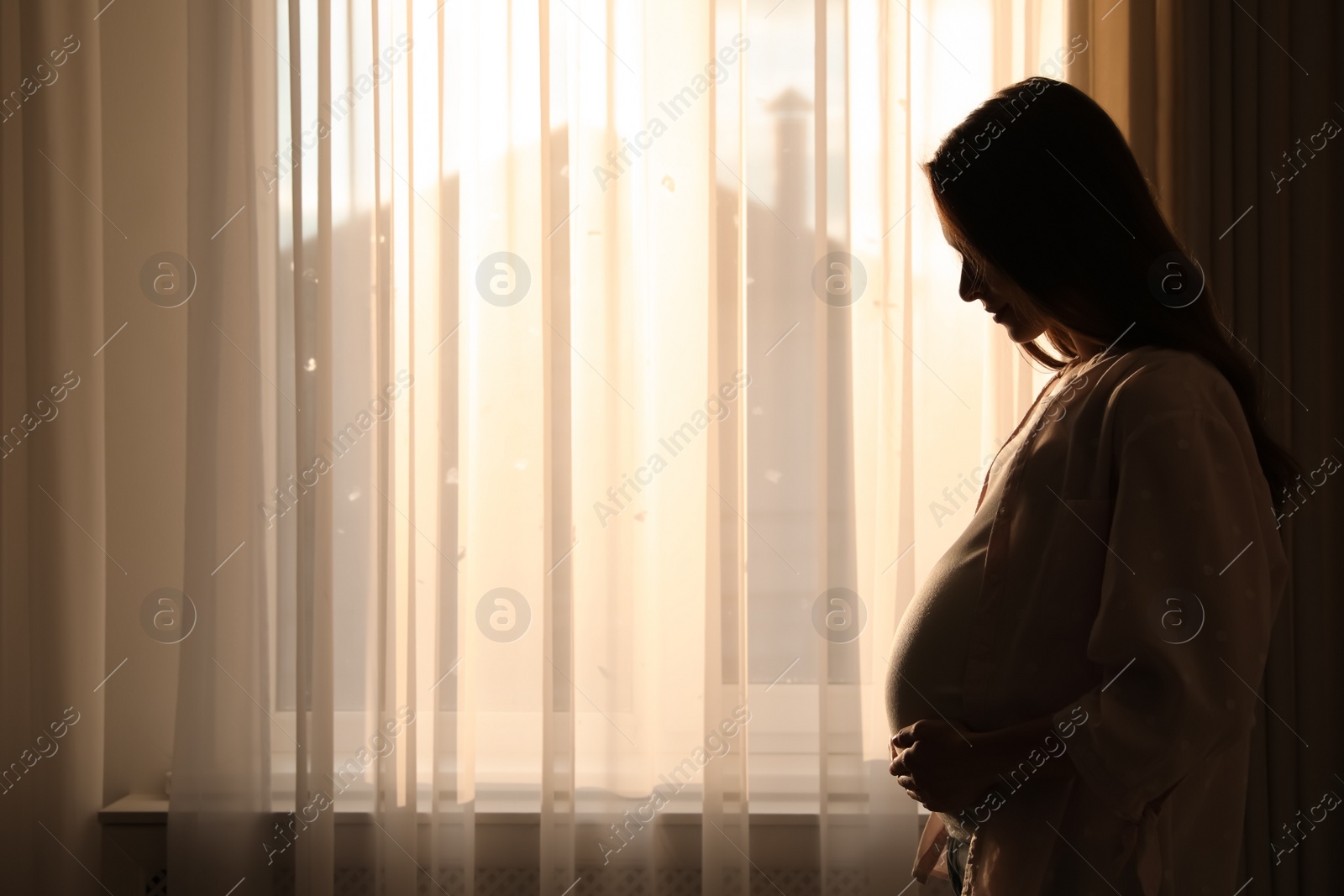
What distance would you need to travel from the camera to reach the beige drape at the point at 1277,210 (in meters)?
1.53

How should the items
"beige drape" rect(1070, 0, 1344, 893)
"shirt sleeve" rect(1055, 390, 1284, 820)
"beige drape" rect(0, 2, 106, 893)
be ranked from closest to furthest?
"shirt sleeve" rect(1055, 390, 1284, 820) → "beige drape" rect(1070, 0, 1344, 893) → "beige drape" rect(0, 2, 106, 893)

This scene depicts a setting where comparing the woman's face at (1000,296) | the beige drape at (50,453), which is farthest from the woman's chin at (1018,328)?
the beige drape at (50,453)

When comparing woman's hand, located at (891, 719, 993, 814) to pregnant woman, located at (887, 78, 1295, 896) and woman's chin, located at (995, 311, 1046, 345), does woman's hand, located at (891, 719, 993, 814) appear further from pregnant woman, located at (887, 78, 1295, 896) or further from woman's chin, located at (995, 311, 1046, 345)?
woman's chin, located at (995, 311, 1046, 345)

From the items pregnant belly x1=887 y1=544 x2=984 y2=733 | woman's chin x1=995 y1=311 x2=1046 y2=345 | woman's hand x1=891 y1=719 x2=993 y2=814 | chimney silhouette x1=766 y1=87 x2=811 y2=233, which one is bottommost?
woman's hand x1=891 y1=719 x2=993 y2=814

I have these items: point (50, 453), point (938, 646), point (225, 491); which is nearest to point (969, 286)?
point (938, 646)

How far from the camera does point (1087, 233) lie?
75 centimetres

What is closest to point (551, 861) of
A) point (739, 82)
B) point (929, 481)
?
point (929, 481)

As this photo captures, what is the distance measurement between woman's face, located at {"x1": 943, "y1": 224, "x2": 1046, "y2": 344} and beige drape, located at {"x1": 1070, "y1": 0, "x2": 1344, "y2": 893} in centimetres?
91

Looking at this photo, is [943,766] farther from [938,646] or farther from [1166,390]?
[1166,390]

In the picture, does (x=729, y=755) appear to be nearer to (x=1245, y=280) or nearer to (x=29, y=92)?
(x=1245, y=280)

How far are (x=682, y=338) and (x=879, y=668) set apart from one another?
0.69 metres

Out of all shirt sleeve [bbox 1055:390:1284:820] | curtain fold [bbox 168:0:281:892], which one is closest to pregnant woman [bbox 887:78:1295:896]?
shirt sleeve [bbox 1055:390:1284:820]

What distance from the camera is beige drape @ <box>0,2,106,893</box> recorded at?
5.39 ft

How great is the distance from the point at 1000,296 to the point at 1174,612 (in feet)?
1.06
